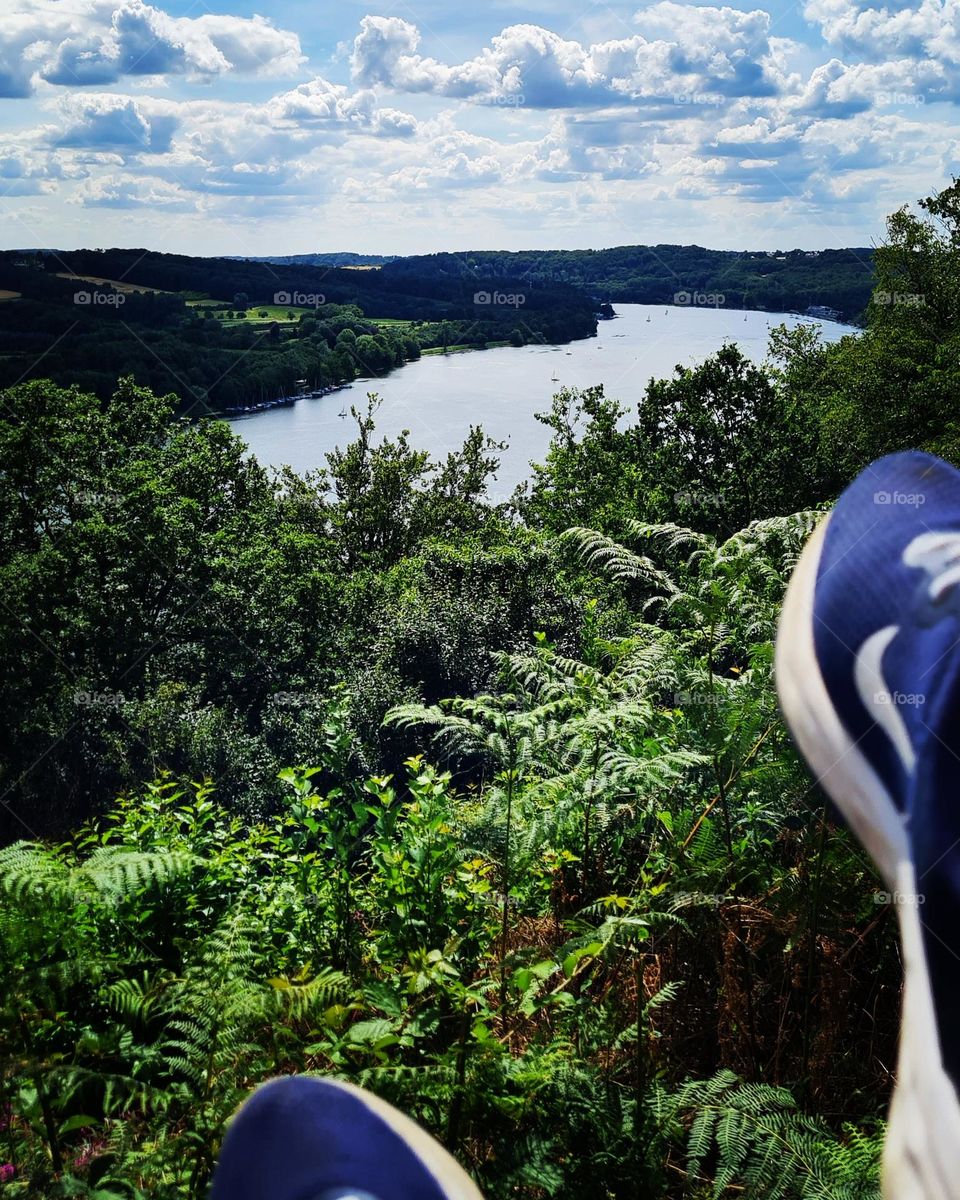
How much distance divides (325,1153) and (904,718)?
535 mm

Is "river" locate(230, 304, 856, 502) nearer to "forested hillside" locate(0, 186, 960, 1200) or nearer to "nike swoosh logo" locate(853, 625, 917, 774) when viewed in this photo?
"forested hillside" locate(0, 186, 960, 1200)

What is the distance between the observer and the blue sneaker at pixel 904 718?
0.58 m

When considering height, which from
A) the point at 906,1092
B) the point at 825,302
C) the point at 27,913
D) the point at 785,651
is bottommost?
the point at 27,913

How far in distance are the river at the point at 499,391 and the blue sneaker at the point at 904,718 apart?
34344 mm

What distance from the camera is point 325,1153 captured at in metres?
0.66

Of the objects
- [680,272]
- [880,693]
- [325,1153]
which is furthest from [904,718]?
[680,272]

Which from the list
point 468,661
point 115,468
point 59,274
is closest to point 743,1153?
point 468,661

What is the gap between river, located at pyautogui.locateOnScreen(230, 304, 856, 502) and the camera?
158 ft

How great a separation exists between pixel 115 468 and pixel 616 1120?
23.7 metres

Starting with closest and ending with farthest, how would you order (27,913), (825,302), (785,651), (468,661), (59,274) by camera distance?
(785,651), (27,913), (468,661), (59,274), (825,302)

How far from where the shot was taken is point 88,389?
37031 mm

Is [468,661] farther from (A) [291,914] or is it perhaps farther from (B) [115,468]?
(A) [291,914]

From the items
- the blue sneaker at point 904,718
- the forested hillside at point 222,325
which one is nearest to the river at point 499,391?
the forested hillside at point 222,325

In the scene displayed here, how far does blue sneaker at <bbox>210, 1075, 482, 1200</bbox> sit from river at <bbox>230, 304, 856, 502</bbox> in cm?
3462
